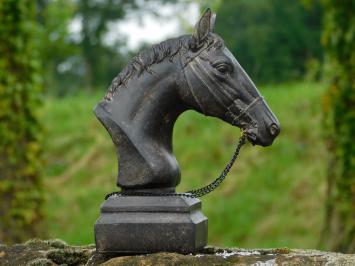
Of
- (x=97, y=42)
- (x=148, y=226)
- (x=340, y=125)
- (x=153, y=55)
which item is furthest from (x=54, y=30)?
(x=148, y=226)

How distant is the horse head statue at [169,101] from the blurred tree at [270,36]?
32.0 feet

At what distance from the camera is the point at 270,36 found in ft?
45.0

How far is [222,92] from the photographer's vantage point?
313cm

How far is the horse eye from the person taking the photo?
3.12 m

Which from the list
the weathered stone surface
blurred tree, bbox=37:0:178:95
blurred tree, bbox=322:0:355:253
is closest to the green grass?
blurred tree, bbox=322:0:355:253

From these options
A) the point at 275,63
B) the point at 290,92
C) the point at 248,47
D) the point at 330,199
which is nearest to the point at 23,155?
the point at 330,199

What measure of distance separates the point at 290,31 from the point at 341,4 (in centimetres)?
735

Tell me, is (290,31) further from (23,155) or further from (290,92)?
(23,155)

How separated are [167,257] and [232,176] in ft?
20.1

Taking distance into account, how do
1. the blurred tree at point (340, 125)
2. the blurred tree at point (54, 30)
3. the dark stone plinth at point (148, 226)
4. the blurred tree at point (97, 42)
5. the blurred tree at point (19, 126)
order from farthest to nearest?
the blurred tree at point (97, 42) < the blurred tree at point (54, 30) < the blurred tree at point (340, 125) < the blurred tree at point (19, 126) < the dark stone plinth at point (148, 226)

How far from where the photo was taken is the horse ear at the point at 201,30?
123 inches

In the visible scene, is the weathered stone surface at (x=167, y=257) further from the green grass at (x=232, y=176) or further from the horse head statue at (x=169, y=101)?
the green grass at (x=232, y=176)

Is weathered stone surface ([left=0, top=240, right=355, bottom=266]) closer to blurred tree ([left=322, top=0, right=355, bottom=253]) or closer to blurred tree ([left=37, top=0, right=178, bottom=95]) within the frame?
blurred tree ([left=322, top=0, right=355, bottom=253])

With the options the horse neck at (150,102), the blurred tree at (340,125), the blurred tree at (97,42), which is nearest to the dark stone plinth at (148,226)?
the horse neck at (150,102)
